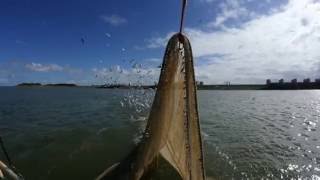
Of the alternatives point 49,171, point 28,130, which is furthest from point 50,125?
point 49,171

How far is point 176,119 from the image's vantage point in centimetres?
612

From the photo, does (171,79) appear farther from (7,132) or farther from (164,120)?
(7,132)

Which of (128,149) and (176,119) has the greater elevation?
(176,119)

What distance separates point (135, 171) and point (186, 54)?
238cm

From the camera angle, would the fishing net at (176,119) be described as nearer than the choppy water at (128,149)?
Yes

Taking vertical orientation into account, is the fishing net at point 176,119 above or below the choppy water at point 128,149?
above

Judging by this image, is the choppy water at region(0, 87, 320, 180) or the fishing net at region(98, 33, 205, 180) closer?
the fishing net at region(98, 33, 205, 180)

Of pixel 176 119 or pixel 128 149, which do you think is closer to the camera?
pixel 176 119

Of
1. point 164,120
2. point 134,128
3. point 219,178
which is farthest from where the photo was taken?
point 134,128

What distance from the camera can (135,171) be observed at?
6.14 m

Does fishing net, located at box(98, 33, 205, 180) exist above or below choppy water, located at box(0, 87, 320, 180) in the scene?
above

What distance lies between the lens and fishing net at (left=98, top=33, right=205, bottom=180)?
18.9 ft

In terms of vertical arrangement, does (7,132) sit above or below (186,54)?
below

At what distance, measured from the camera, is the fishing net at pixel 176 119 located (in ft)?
18.9
